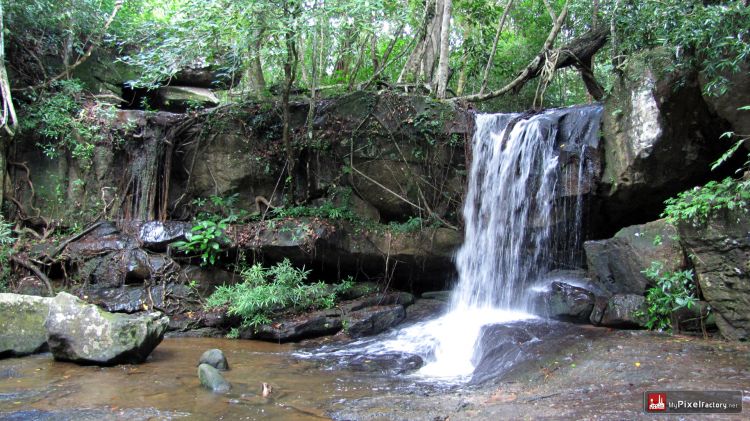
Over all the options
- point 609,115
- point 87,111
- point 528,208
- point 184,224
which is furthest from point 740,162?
point 87,111

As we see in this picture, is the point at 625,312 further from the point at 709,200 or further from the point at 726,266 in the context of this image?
the point at 709,200

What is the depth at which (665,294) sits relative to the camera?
6.00m

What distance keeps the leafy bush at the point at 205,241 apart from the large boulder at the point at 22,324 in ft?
8.97

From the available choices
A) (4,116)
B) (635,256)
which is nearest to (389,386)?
(635,256)

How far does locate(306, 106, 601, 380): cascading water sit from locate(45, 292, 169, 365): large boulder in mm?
3076

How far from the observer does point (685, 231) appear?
19.7ft

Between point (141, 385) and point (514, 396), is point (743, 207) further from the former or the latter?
point (141, 385)

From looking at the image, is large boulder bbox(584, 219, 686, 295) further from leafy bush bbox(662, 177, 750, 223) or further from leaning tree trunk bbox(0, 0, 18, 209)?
leaning tree trunk bbox(0, 0, 18, 209)

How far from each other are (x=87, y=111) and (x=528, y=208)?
28.7 feet

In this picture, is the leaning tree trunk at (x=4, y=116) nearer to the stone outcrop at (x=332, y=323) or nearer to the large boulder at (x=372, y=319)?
the stone outcrop at (x=332, y=323)

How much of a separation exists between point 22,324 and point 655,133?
344 inches

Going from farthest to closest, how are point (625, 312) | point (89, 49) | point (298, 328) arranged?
point (89, 49) → point (298, 328) → point (625, 312)

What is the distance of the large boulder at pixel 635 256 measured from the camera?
624 centimetres

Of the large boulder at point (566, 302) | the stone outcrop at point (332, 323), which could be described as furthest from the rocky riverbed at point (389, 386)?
the stone outcrop at point (332, 323)
